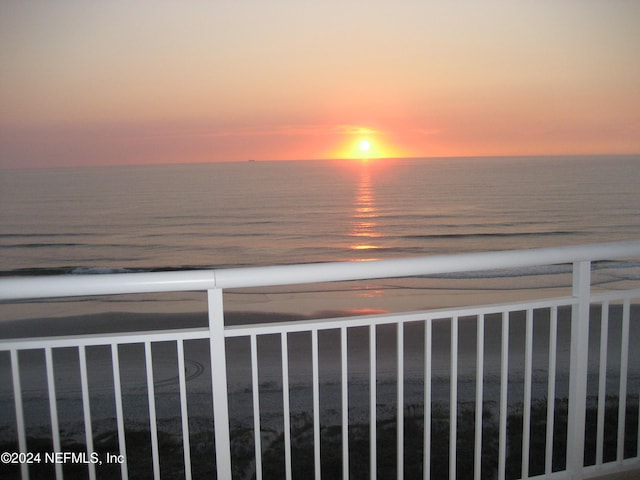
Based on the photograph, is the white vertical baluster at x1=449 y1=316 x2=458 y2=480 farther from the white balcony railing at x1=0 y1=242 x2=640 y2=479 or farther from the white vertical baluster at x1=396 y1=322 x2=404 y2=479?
the white vertical baluster at x1=396 y1=322 x2=404 y2=479

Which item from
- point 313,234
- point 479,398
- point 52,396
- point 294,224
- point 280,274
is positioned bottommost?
point 313,234

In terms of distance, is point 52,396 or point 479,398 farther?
point 479,398

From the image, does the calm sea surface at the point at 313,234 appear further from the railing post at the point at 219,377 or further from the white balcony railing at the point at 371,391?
the railing post at the point at 219,377

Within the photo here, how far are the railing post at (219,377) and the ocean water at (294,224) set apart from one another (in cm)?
691

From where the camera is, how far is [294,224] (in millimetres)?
20062

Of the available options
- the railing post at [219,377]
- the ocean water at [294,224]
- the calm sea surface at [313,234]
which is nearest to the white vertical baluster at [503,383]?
the railing post at [219,377]

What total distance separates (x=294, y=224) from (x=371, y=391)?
1856 centimetres

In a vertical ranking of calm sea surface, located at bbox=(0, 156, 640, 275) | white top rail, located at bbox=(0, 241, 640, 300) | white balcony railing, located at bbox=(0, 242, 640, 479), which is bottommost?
calm sea surface, located at bbox=(0, 156, 640, 275)

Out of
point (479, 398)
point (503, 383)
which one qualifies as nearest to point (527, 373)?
point (503, 383)

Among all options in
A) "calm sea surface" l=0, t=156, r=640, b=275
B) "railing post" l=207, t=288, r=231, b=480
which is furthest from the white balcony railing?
"calm sea surface" l=0, t=156, r=640, b=275

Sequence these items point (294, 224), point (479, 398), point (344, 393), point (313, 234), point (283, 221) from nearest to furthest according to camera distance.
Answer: point (344, 393)
point (479, 398)
point (313, 234)
point (294, 224)
point (283, 221)

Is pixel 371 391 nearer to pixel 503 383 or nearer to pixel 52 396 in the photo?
pixel 503 383

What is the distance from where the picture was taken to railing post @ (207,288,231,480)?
1.31 meters

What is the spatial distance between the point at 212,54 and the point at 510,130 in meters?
18.8
